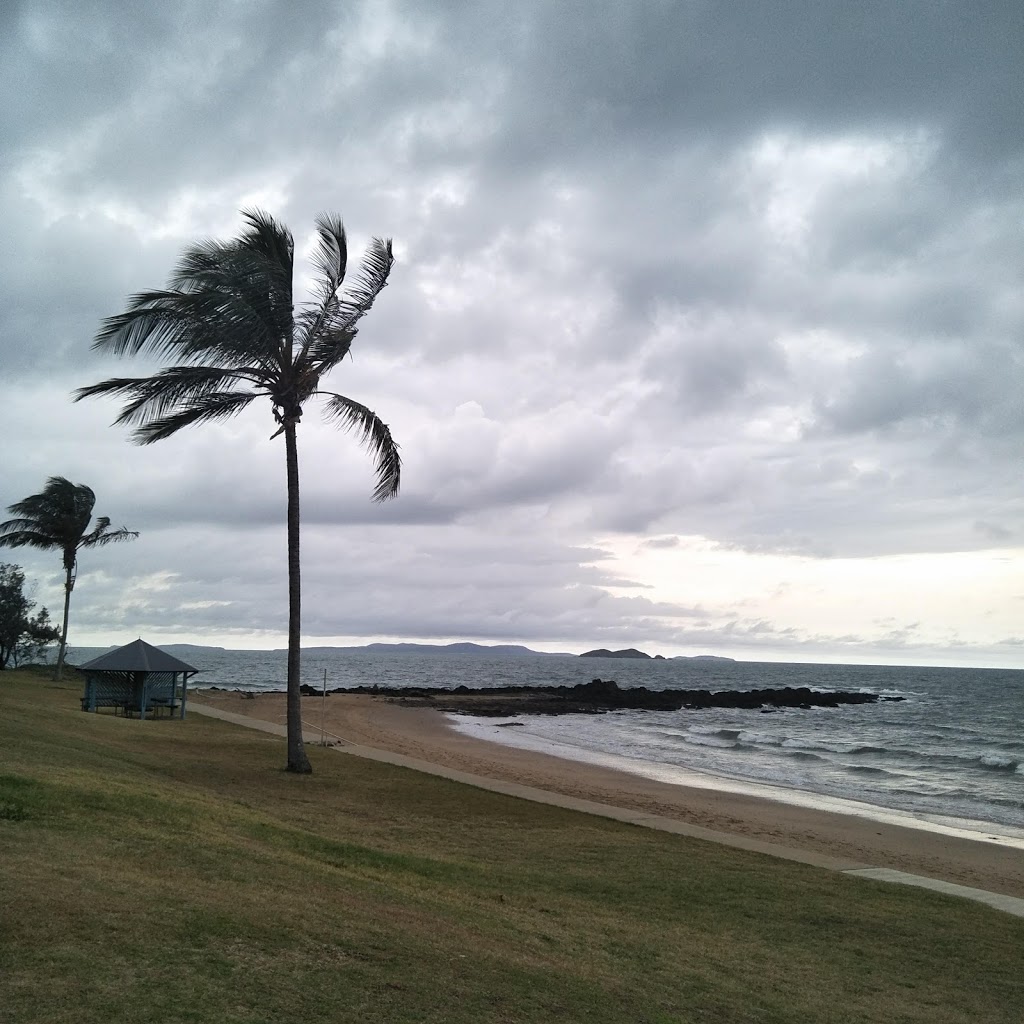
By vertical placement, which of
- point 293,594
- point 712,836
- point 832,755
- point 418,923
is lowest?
point 832,755

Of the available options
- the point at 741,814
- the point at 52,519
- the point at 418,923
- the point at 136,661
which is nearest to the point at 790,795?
the point at 741,814

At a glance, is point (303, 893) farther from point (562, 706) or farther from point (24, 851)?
point (562, 706)

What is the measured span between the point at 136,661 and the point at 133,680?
0.94 metres

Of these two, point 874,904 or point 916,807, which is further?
point 916,807

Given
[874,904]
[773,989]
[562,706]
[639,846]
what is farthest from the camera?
[562,706]

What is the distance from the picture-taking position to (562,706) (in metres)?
65.2

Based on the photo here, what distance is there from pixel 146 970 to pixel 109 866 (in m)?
1.95

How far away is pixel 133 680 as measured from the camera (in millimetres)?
27844

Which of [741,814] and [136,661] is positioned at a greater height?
[136,661]

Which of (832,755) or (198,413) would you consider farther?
(832,755)

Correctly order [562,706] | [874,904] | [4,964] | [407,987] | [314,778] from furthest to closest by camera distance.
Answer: [562,706] < [314,778] < [874,904] < [407,987] < [4,964]

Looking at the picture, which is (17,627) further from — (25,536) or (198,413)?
(198,413)

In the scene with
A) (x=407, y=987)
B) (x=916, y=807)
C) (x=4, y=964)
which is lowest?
(x=916, y=807)

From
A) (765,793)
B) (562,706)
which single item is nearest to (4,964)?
(765,793)
